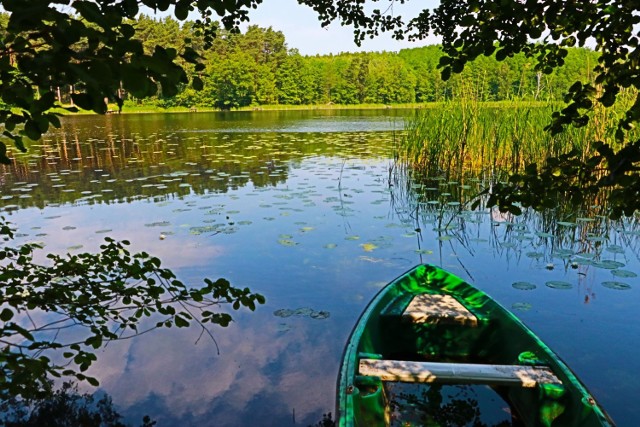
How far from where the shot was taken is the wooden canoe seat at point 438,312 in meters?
3.42

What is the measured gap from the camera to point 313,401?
10.2 ft

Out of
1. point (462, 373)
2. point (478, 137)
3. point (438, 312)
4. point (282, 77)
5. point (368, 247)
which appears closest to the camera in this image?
point (462, 373)

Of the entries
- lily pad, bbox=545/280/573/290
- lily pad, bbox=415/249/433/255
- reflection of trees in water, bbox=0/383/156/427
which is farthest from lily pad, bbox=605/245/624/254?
reflection of trees in water, bbox=0/383/156/427

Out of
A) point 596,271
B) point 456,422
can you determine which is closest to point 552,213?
point 596,271

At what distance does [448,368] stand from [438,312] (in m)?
0.93

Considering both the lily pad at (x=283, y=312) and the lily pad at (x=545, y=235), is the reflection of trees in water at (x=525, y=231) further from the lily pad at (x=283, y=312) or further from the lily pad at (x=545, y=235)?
the lily pad at (x=283, y=312)

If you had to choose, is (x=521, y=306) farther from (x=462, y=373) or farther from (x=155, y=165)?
(x=155, y=165)

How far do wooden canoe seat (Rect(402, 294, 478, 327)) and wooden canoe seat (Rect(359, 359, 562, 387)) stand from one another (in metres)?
0.81

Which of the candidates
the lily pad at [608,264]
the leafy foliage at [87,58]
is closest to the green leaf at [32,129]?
the leafy foliage at [87,58]

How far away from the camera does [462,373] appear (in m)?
2.50

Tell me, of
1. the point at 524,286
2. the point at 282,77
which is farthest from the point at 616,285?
the point at 282,77

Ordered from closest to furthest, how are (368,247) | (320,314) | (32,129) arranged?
(32,129), (320,314), (368,247)

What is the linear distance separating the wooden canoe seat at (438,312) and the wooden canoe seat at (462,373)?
0.81 m

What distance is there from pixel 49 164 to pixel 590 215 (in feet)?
42.4
